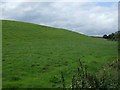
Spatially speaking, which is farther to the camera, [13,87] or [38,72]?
[38,72]

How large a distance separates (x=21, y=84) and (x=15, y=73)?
10.5 ft

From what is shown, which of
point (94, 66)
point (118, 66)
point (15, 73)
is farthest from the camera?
point (94, 66)

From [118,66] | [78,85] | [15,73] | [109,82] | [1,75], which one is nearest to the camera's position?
[78,85]

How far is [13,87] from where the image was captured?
13.8 metres

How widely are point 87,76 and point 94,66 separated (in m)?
8.89

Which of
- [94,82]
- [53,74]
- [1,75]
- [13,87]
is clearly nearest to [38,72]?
[53,74]

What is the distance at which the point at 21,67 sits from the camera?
1962 cm

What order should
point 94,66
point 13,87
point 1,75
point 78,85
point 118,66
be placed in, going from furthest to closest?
point 94,66
point 118,66
point 1,75
point 13,87
point 78,85

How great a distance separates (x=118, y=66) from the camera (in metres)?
20.9

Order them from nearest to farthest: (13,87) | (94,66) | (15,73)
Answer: (13,87) < (15,73) < (94,66)

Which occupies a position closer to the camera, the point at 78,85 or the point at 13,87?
the point at 78,85

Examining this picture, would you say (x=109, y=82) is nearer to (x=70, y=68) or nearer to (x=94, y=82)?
(x=94, y=82)

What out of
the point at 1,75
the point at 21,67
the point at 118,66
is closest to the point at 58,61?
the point at 21,67

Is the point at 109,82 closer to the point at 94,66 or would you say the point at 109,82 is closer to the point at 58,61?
the point at 94,66
